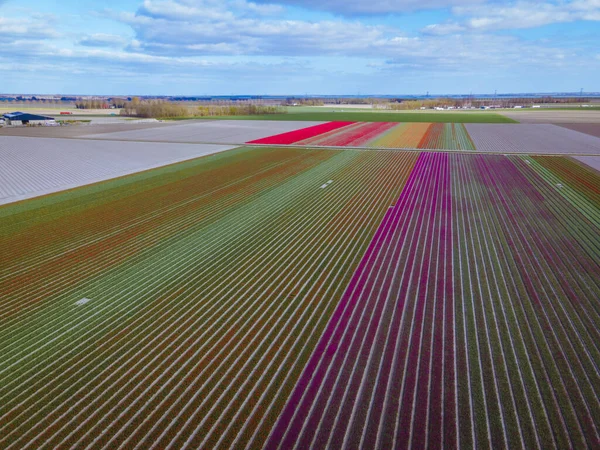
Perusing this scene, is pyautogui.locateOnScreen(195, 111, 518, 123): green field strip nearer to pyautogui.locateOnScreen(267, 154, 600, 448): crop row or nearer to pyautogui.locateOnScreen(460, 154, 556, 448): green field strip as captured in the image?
pyautogui.locateOnScreen(267, 154, 600, 448): crop row

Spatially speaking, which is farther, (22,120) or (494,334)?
(22,120)

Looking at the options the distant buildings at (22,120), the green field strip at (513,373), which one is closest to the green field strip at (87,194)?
the green field strip at (513,373)

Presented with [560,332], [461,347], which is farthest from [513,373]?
[560,332]

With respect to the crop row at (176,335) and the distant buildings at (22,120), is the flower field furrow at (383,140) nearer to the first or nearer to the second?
the crop row at (176,335)

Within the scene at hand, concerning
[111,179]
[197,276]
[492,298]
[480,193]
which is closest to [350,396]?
[492,298]

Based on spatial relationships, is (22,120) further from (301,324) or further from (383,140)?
(301,324)

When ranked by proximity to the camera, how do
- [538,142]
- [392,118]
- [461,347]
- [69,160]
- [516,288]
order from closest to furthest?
[461,347] < [516,288] < [69,160] < [538,142] < [392,118]

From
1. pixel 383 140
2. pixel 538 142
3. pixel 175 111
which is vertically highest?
pixel 175 111
